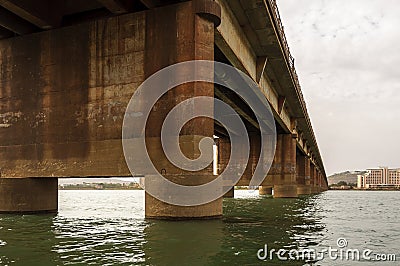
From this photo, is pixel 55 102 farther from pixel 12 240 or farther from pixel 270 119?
pixel 270 119

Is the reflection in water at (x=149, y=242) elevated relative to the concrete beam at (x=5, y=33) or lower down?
lower down

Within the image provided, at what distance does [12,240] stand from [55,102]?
7.73m

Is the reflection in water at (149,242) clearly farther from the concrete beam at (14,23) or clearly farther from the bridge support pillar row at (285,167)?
the bridge support pillar row at (285,167)

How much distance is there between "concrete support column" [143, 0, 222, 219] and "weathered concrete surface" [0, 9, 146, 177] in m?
0.74

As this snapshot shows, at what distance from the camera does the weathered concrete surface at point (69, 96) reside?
1538 cm

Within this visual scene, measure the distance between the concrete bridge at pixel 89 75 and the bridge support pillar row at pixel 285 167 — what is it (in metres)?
27.7

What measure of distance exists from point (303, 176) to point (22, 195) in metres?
59.4

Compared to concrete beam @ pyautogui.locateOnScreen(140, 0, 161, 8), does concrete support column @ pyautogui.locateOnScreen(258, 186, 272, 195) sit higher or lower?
lower

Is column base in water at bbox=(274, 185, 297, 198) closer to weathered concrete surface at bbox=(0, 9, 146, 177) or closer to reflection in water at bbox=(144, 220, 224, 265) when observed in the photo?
weathered concrete surface at bbox=(0, 9, 146, 177)

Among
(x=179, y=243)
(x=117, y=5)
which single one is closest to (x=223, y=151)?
(x=117, y=5)

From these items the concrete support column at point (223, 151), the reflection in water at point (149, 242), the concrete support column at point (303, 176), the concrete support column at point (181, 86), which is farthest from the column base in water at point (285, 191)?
the reflection in water at point (149, 242)

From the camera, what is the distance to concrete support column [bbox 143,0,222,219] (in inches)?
536

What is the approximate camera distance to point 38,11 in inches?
643

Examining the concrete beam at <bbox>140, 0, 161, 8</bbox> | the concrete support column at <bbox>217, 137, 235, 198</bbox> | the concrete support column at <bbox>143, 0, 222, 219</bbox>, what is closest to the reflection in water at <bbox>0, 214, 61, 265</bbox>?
the concrete support column at <bbox>143, 0, 222, 219</bbox>
